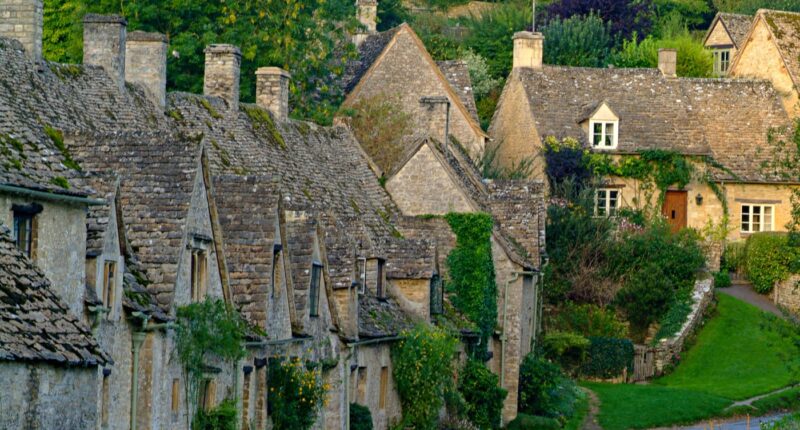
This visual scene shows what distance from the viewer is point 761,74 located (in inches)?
3292

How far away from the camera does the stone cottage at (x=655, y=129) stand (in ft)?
255

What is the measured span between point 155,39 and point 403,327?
28.8ft

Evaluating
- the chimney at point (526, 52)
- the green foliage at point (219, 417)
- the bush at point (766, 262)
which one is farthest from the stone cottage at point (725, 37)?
the green foliage at point (219, 417)

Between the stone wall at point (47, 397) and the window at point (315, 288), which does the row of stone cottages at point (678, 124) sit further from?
the stone wall at point (47, 397)

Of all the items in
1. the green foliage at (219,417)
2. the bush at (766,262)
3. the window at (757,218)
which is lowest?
the green foliage at (219,417)

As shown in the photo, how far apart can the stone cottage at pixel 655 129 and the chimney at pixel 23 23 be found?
43.8 m

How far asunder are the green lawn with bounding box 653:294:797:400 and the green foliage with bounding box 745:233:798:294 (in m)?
3.68

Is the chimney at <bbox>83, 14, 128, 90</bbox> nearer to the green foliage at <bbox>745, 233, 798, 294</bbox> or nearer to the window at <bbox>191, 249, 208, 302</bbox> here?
the window at <bbox>191, 249, 208, 302</bbox>

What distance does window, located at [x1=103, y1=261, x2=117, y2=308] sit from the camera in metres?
25.2

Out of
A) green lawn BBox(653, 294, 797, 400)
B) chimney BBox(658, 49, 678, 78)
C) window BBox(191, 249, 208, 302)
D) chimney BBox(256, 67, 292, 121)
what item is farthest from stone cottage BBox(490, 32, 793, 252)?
window BBox(191, 249, 208, 302)

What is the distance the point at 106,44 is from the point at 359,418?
30.9ft

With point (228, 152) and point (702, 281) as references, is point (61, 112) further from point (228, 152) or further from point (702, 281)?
point (702, 281)

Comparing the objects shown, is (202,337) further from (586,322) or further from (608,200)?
(608,200)

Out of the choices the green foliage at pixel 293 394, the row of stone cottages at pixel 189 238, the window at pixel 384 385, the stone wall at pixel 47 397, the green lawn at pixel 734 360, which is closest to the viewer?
the stone wall at pixel 47 397
